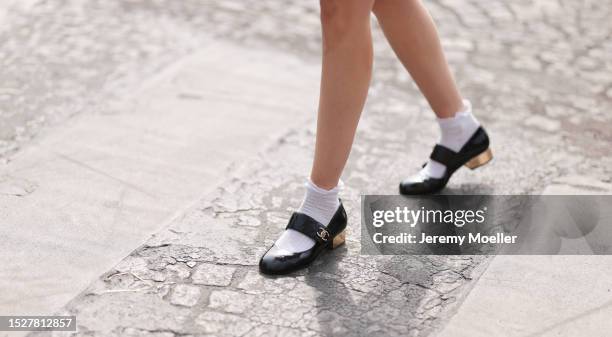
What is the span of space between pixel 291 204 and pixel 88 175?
2.48 ft

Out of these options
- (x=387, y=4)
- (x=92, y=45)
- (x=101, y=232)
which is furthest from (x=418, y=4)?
(x=92, y=45)

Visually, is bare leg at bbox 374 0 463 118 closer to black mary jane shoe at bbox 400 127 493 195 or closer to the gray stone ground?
black mary jane shoe at bbox 400 127 493 195

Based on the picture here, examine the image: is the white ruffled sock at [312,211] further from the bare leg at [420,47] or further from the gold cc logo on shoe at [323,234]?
the bare leg at [420,47]

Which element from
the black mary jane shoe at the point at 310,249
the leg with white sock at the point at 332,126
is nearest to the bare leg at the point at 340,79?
the leg with white sock at the point at 332,126

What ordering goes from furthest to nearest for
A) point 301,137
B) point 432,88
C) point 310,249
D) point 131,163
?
point 301,137, point 131,163, point 432,88, point 310,249

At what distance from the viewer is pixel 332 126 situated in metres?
2.52

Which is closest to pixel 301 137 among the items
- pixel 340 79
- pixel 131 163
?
pixel 131 163

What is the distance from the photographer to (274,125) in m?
3.55

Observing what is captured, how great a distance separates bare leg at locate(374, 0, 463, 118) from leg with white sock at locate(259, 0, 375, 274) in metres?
0.34

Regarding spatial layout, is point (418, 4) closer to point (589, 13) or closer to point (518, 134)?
point (518, 134)

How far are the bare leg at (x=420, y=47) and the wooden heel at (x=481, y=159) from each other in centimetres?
19

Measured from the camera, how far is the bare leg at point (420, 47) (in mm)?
2756

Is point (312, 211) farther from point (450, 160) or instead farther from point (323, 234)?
point (450, 160)

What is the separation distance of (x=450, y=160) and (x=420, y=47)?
44cm
